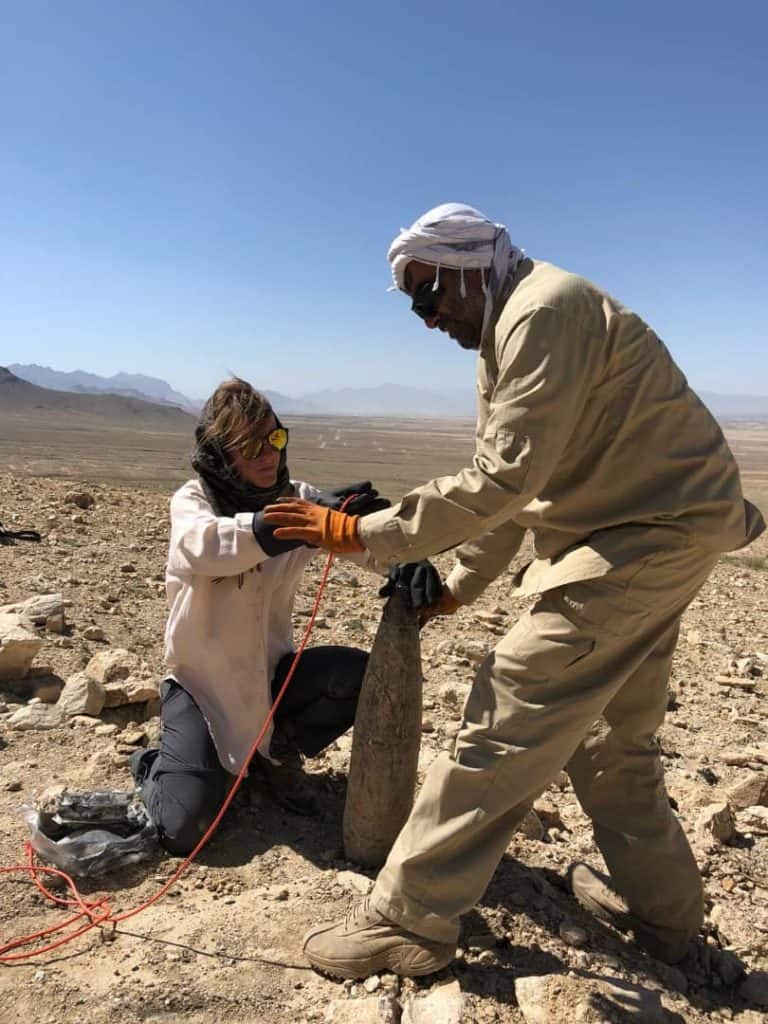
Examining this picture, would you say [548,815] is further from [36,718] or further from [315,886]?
[36,718]

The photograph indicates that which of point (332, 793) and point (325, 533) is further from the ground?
point (325, 533)

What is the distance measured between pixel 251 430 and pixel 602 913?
6.65 feet

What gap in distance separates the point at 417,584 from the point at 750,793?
193cm

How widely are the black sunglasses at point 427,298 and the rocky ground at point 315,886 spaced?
6.14ft

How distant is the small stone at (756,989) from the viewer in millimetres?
2564

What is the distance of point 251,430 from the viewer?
3084mm

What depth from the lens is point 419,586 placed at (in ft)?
9.45

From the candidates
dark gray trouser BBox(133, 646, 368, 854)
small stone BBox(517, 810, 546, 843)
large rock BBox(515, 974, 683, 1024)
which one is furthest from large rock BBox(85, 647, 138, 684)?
large rock BBox(515, 974, 683, 1024)

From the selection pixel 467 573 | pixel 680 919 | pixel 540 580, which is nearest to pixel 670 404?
pixel 540 580

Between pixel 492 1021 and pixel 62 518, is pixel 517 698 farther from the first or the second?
pixel 62 518

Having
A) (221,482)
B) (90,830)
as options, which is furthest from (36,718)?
(221,482)

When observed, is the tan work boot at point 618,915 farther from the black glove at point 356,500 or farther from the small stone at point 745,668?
the small stone at point 745,668

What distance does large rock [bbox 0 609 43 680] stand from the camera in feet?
13.9

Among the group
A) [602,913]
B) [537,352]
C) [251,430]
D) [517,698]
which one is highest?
[537,352]
